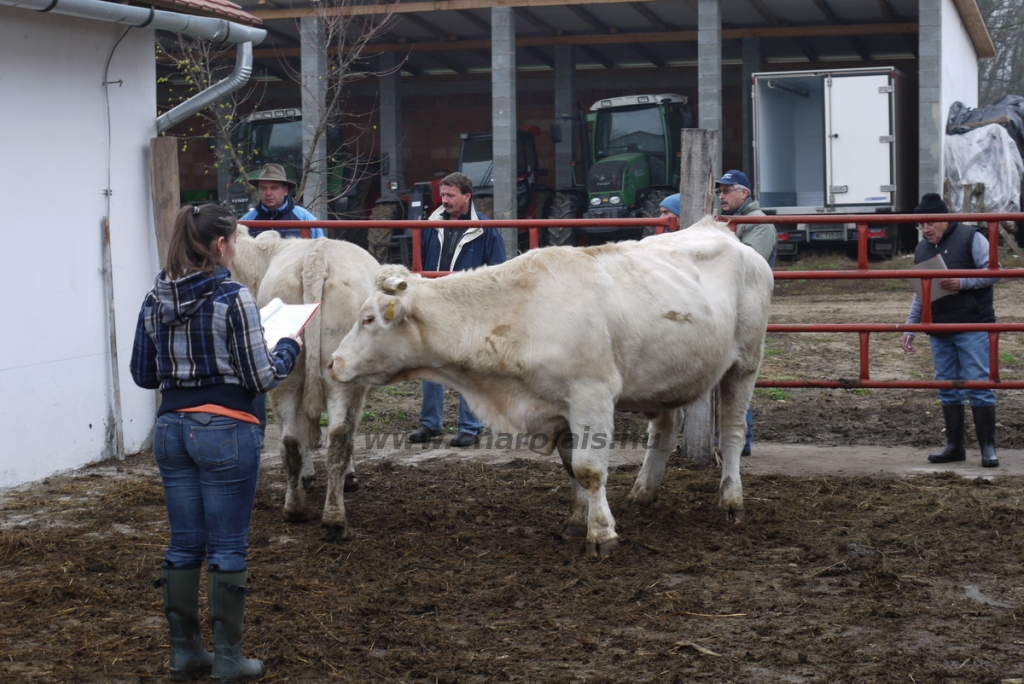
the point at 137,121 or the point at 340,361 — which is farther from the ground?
the point at 137,121

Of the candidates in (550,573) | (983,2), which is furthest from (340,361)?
(983,2)

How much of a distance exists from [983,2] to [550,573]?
35.0 metres

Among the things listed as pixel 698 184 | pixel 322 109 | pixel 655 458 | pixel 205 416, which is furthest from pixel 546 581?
pixel 322 109

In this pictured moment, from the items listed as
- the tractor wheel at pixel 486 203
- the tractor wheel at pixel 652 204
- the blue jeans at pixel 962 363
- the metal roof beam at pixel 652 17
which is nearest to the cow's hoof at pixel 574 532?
the blue jeans at pixel 962 363

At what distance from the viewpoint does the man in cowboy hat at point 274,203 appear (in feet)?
24.1

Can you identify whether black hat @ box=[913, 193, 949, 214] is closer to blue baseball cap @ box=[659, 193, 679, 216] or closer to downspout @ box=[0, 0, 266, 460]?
blue baseball cap @ box=[659, 193, 679, 216]

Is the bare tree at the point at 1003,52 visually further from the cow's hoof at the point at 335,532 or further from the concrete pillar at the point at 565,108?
the cow's hoof at the point at 335,532

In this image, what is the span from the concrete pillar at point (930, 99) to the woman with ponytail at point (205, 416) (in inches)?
662

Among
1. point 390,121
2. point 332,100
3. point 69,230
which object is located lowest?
point 69,230

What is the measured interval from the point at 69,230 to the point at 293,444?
250 cm

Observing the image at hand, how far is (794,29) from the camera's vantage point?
2231 centimetres

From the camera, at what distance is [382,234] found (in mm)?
19781

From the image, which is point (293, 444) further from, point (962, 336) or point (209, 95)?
point (962, 336)

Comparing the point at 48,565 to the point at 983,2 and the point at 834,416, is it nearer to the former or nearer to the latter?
the point at 834,416
